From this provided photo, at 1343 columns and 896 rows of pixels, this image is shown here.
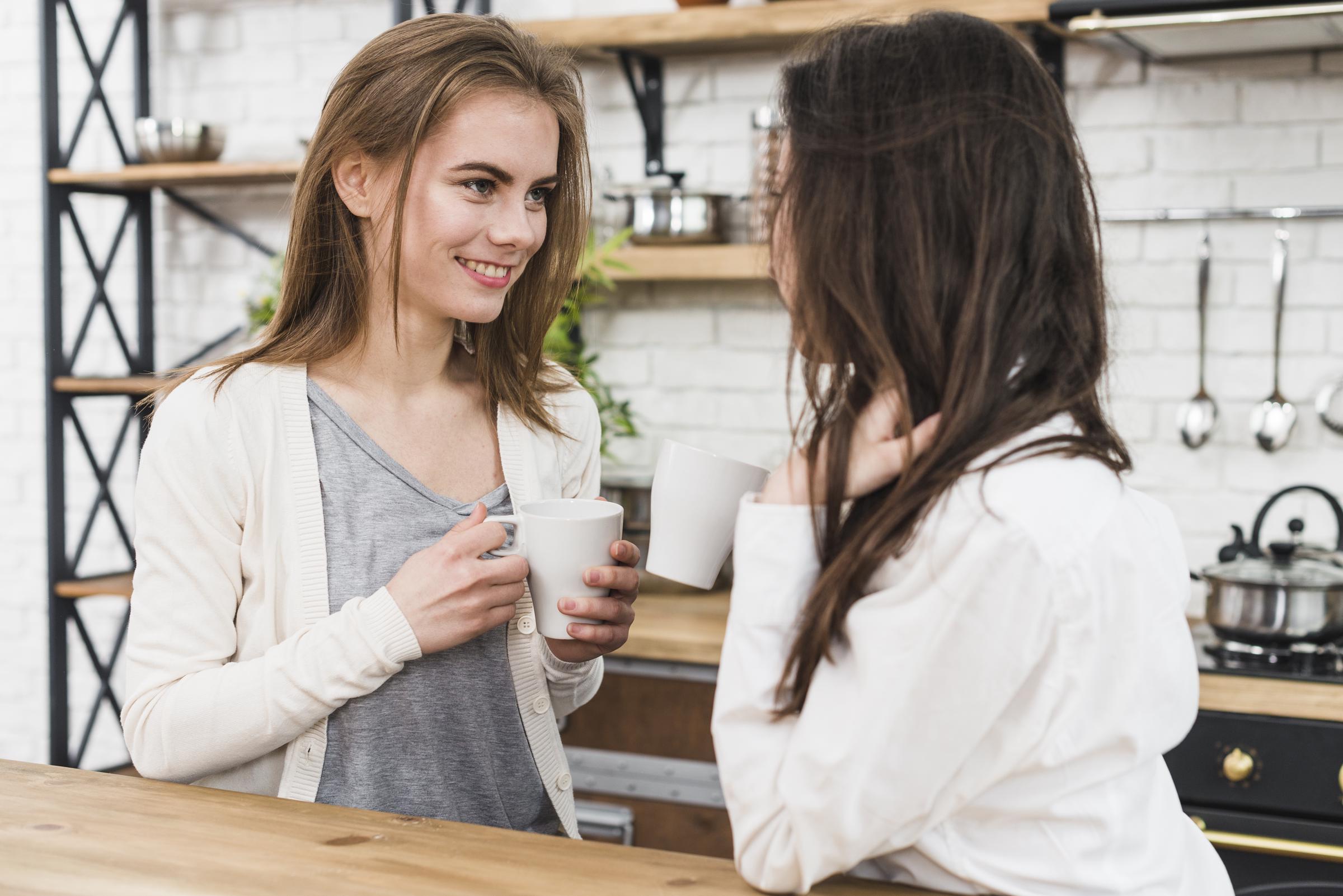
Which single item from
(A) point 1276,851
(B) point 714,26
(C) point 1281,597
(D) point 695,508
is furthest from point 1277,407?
(D) point 695,508

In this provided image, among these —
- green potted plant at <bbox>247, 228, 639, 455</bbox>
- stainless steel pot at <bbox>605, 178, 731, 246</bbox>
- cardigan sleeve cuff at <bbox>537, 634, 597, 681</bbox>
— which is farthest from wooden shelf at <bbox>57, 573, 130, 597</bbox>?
cardigan sleeve cuff at <bbox>537, 634, 597, 681</bbox>

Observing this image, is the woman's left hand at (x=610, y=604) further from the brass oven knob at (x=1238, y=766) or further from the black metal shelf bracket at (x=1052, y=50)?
the black metal shelf bracket at (x=1052, y=50)

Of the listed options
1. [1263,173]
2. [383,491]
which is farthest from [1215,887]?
[1263,173]

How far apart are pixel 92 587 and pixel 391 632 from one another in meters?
2.07

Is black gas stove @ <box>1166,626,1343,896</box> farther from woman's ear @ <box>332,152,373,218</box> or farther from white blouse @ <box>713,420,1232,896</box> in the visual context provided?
woman's ear @ <box>332,152,373,218</box>

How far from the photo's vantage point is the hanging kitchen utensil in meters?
2.25

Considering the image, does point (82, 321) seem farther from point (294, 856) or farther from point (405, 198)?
point (294, 856)

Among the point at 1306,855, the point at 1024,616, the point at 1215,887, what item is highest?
the point at 1024,616

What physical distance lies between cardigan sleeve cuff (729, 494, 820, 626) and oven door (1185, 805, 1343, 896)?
130 cm

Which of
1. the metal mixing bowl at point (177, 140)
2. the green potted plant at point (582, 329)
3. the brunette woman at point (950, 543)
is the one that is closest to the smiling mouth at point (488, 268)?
the brunette woman at point (950, 543)

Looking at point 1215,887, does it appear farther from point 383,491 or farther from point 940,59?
point 383,491

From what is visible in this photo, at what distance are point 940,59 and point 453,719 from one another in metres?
0.77

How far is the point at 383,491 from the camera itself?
124cm

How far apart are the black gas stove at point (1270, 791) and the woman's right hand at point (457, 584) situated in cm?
122
